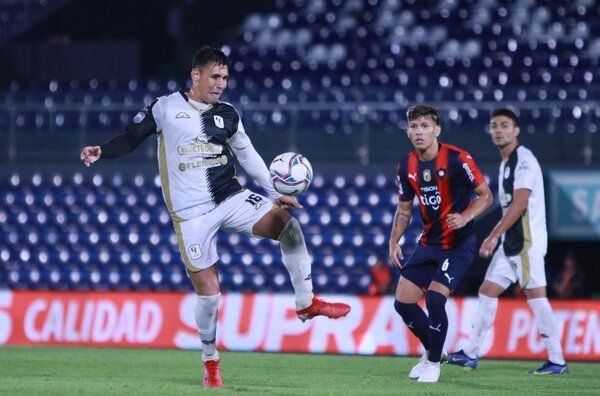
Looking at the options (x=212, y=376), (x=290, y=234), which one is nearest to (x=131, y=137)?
(x=290, y=234)

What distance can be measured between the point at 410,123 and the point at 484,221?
6.91 metres

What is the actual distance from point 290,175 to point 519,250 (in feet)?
8.53

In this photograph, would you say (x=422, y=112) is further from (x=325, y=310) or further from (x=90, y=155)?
(x=90, y=155)

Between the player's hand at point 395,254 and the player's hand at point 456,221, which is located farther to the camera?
the player's hand at point 395,254

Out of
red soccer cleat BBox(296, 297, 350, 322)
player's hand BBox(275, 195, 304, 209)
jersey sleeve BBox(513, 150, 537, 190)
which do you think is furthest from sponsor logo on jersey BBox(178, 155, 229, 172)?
jersey sleeve BBox(513, 150, 537, 190)

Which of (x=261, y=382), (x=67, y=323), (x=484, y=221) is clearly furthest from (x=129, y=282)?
(x=261, y=382)

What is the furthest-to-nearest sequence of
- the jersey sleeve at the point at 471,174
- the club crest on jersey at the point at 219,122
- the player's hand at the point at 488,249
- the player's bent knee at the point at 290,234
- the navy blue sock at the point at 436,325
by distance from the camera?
the player's hand at the point at 488,249 < the jersey sleeve at the point at 471,174 < the navy blue sock at the point at 436,325 < the player's bent knee at the point at 290,234 < the club crest on jersey at the point at 219,122

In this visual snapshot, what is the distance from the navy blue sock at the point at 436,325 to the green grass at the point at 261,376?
0.78 ft

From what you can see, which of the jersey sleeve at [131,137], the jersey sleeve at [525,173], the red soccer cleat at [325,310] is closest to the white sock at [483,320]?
the jersey sleeve at [525,173]

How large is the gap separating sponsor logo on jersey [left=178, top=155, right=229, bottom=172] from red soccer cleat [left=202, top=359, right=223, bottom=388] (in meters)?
1.34

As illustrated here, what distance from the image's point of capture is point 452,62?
17188 millimetres

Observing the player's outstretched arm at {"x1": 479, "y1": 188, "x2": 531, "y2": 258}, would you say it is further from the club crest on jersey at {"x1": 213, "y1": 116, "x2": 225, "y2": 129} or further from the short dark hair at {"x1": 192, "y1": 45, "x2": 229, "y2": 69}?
the short dark hair at {"x1": 192, "y1": 45, "x2": 229, "y2": 69}

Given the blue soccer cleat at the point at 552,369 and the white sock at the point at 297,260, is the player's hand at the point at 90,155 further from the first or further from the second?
the blue soccer cleat at the point at 552,369

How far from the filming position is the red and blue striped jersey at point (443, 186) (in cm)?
813
